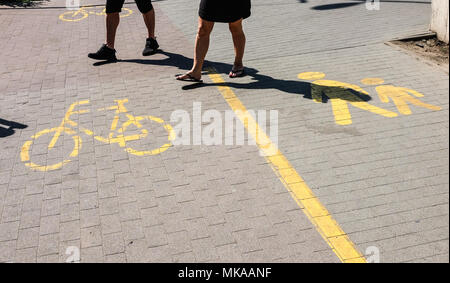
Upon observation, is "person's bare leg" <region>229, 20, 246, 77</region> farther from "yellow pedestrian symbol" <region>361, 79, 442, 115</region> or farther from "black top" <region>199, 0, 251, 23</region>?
"yellow pedestrian symbol" <region>361, 79, 442, 115</region>

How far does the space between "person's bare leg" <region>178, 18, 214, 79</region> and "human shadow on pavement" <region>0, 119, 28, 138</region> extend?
2.24 meters

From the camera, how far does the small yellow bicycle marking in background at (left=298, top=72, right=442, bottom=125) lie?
5.68 metres

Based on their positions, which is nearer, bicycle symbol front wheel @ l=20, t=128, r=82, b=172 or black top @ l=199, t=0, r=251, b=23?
bicycle symbol front wheel @ l=20, t=128, r=82, b=172

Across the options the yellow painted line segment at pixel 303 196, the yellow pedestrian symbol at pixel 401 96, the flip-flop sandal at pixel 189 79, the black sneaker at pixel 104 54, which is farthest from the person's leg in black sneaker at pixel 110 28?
the yellow pedestrian symbol at pixel 401 96

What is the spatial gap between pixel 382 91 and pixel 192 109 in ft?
7.85

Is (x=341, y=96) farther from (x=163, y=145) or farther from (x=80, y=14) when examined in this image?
(x=80, y=14)

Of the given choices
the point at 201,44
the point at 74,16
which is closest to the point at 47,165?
the point at 201,44

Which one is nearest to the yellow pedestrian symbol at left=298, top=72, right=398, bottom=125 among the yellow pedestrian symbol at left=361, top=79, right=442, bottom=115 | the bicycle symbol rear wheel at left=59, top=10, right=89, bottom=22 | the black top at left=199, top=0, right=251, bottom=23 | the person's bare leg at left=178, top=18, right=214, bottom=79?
the yellow pedestrian symbol at left=361, top=79, right=442, bottom=115

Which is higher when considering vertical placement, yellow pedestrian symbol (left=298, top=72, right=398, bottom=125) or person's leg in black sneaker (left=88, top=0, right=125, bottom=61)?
person's leg in black sneaker (left=88, top=0, right=125, bottom=61)

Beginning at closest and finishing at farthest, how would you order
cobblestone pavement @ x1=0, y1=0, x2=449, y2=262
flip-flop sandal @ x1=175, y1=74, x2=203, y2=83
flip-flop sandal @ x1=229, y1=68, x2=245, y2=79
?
1. cobblestone pavement @ x1=0, y1=0, x2=449, y2=262
2. flip-flop sandal @ x1=175, y1=74, x2=203, y2=83
3. flip-flop sandal @ x1=229, y1=68, x2=245, y2=79

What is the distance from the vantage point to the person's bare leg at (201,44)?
654 cm

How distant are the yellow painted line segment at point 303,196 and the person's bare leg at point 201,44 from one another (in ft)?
2.94

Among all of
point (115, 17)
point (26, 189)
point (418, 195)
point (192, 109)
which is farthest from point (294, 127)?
point (115, 17)

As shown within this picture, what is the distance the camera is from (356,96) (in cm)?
618
